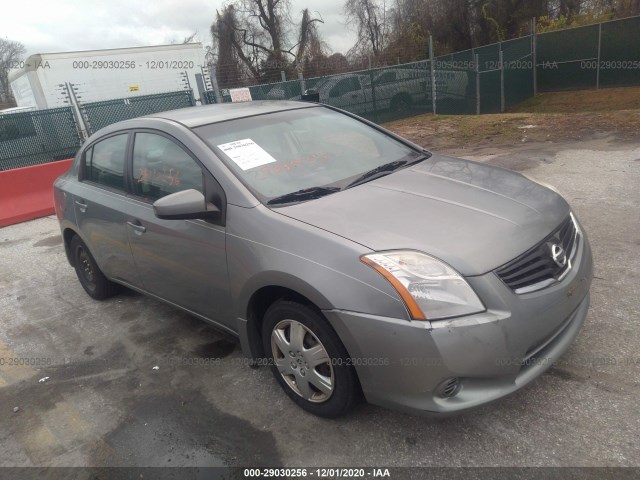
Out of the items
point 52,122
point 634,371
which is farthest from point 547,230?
point 52,122

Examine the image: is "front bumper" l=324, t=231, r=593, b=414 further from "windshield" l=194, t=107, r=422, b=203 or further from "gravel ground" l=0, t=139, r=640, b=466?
"windshield" l=194, t=107, r=422, b=203

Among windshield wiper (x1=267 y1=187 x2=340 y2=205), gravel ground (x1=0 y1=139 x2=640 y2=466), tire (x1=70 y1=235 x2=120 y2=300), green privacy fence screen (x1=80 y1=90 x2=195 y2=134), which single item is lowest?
gravel ground (x1=0 y1=139 x2=640 y2=466)

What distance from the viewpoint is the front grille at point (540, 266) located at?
7.49 ft

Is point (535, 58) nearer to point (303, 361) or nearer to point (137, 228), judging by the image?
point (137, 228)

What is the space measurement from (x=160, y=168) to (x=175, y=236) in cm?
55

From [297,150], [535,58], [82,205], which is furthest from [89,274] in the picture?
[535,58]

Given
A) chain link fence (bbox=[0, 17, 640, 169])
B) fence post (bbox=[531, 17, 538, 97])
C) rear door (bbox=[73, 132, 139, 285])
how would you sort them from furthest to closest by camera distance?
fence post (bbox=[531, 17, 538, 97]) → chain link fence (bbox=[0, 17, 640, 169]) → rear door (bbox=[73, 132, 139, 285])

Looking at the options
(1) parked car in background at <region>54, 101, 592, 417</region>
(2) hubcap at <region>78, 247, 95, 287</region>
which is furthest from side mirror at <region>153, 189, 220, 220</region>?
(2) hubcap at <region>78, 247, 95, 287</region>

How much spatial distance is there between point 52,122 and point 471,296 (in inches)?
433

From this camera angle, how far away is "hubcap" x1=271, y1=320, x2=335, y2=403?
8.31ft

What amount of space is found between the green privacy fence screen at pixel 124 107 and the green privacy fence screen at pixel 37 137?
0.39 meters

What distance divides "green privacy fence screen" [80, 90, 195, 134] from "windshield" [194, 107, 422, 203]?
8.12 meters

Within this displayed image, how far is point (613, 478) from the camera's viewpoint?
2107 millimetres

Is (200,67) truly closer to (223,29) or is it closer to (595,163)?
(595,163)
